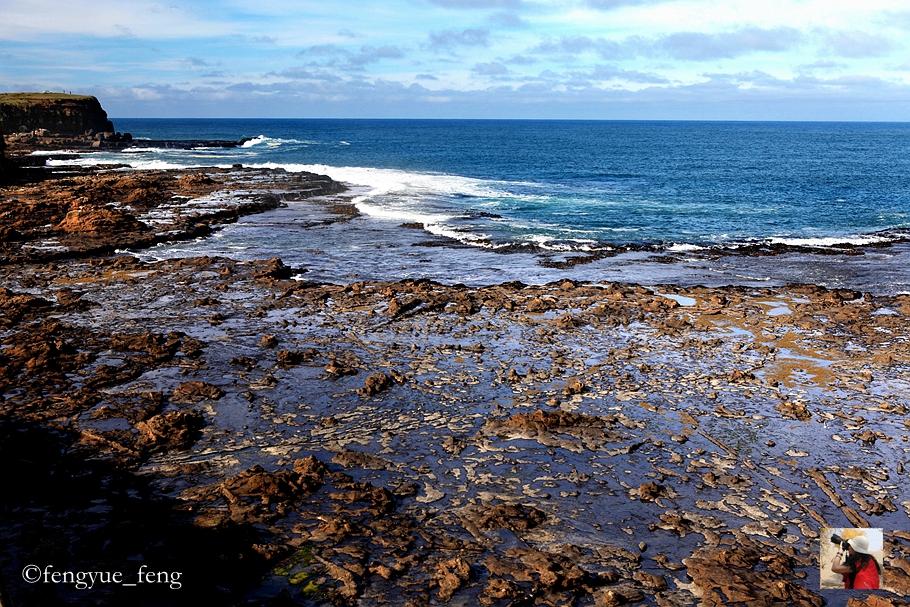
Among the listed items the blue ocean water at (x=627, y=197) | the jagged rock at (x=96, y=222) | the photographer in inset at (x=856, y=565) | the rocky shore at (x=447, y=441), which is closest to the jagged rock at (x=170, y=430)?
the rocky shore at (x=447, y=441)

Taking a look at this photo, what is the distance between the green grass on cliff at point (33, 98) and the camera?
381ft

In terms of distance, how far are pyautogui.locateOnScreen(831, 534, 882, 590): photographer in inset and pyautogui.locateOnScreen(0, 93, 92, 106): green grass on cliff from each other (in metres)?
136

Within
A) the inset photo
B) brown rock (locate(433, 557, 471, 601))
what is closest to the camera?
the inset photo

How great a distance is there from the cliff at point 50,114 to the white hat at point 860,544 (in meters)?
130

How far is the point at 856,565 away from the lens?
33.5 feet

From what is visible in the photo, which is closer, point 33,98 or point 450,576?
point 450,576

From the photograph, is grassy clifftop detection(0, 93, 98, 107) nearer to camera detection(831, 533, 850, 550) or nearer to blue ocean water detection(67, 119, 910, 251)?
blue ocean water detection(67, 119, 910, 251)

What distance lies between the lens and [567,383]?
657 inches

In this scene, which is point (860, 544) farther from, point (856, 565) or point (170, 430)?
point (170, 430)

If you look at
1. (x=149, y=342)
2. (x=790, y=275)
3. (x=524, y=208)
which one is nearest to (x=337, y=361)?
(x=149, y=342)

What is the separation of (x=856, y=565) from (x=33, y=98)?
143 meters

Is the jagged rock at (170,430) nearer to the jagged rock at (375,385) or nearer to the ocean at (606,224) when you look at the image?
the jagged rock at (375,385)

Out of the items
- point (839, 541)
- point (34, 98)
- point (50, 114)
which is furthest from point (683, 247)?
point (34, 98)

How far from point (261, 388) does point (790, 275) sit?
74.0 feet
